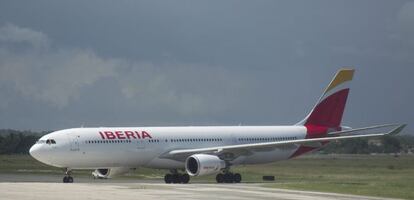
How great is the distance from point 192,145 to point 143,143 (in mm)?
3608

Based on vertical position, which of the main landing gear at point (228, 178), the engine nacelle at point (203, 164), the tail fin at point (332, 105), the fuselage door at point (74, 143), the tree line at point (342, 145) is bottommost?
the main landing gear at point (228, 178)

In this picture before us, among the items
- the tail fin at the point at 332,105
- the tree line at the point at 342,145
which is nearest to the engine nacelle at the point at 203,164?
the tail fin at the point at 332,105

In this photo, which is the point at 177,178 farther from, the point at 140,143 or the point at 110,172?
the point at 110,172

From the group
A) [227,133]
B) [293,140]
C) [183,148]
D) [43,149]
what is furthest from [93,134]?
[293,140]

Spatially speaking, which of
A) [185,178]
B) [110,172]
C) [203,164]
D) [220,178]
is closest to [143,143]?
[185,178]

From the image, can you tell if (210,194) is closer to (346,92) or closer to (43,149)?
(43,149)

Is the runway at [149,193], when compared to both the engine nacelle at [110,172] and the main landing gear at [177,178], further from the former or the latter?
the engine nacelle at [110,172]

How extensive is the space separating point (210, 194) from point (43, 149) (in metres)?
17.3

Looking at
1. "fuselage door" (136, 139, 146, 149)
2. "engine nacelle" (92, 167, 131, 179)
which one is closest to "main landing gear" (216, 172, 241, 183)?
"fuselage door" (136, 139, 146, 149)

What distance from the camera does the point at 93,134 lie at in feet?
162

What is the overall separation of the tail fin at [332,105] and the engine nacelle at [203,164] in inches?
419

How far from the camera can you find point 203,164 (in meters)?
50.1

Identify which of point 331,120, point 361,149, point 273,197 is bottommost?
point 273,197

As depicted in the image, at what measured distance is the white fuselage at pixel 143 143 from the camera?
4872 cm
